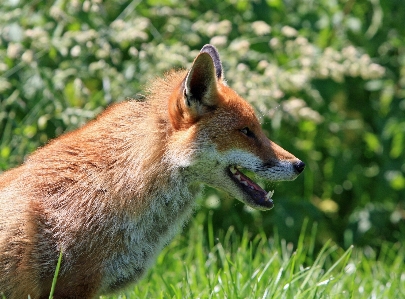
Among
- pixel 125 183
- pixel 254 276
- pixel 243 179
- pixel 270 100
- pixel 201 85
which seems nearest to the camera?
pixel 125 183

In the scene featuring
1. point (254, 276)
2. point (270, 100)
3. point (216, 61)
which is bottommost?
point (254, 276)

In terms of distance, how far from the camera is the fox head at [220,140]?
4.27m

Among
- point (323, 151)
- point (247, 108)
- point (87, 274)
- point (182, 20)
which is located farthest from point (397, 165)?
point (87, 274)

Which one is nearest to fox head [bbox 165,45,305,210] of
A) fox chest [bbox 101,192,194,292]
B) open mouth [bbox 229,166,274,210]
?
open mouth [bbox 229,166,274,210]

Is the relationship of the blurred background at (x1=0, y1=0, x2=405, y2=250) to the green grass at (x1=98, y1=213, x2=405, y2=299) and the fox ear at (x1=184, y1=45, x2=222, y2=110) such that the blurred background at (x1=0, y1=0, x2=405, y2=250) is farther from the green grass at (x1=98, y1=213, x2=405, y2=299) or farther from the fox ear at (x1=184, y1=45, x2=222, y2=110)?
the fox ear at (x1=184, y1=45, x2=222, y2=110)

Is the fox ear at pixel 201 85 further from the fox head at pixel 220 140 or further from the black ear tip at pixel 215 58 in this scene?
the black ear tip at pixel 215 58

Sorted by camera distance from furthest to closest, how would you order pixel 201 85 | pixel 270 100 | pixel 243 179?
1. pixel 270 100
2. pixel 243 179
3. pixel 201 85

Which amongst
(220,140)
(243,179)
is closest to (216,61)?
(220,140)

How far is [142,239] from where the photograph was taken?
4.22m

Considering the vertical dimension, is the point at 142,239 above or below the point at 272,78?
above

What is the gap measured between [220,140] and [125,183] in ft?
2.13

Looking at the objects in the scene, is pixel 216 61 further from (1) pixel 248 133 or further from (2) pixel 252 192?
(2) pixel 252 192

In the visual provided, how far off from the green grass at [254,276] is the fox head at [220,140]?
0.64 meters

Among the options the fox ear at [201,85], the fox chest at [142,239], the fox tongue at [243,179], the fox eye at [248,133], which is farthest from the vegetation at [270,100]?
the fox ear at [201,85]
